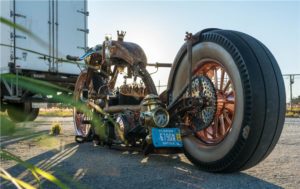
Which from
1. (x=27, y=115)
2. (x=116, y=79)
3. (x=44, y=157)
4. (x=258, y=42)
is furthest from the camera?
(x=116, y=79)

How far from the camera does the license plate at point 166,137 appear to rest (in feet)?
12.1

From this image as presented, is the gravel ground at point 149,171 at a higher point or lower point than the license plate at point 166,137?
lower

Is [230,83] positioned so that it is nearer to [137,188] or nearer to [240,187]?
[240,187]

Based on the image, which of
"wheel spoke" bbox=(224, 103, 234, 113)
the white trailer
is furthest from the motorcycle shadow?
the white trailer

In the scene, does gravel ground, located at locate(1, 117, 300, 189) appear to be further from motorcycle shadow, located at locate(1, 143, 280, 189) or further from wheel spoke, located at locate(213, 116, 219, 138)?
A: wheel spoke, located at locate(213, 116, 219, 138)

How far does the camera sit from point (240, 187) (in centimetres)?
290

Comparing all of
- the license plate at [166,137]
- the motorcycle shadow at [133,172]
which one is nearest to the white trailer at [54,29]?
the motorcycle shadow at [133,172]

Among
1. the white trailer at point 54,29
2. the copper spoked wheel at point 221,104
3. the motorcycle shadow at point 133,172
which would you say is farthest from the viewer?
the white trailer at point 54,29

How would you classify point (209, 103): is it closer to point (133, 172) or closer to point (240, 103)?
point (240, 103)

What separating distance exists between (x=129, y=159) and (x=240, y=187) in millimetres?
1648

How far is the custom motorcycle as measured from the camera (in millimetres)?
3094

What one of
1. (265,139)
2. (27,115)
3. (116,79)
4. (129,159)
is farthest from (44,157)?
(27,115)

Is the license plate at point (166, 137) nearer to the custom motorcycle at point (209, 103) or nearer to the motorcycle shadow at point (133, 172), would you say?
the custom motorcycle at point (209, 103)

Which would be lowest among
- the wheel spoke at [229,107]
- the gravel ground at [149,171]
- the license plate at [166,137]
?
the gravel ground at [149,171]
